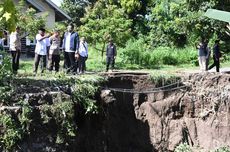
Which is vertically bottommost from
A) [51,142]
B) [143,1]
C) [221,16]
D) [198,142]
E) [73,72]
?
[198,142]

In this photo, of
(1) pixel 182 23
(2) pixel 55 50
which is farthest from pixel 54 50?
(1) pixel 182 23

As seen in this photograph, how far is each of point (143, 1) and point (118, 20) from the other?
13489mm

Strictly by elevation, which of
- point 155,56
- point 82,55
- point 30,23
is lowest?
point 155,56

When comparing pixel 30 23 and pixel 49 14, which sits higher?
pixel 49 14

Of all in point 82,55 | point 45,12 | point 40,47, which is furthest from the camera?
point 45,12

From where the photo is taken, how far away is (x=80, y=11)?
44.3 meters

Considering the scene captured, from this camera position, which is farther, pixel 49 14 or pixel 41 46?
pixel 49 14

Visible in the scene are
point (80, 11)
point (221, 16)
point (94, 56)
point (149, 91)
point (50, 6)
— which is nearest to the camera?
point (221, 16)

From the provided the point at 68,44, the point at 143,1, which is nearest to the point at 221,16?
the point at 68,44

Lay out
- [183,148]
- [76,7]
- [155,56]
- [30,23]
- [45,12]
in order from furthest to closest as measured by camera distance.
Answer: [76,7], [155,56], [45,12], [30,23], [183,148]

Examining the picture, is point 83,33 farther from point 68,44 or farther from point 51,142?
point 51,142

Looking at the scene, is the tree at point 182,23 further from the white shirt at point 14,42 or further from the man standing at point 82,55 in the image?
the white shirt at point 14,42

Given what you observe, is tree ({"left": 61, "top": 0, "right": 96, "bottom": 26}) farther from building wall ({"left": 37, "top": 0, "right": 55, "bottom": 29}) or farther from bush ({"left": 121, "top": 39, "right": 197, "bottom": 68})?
bush ({"left": 121, "top": 39, "right": 197, "bottom": 68})

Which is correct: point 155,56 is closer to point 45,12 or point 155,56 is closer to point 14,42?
point 45,12
